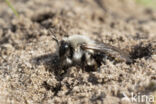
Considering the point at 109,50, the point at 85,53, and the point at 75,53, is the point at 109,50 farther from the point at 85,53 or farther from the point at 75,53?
the point at 75,53

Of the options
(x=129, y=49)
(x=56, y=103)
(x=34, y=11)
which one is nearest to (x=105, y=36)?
(x=129, y=49)

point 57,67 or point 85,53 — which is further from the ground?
point 85,53

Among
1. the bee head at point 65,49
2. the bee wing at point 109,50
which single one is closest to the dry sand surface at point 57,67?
the bee wing at point 109,50

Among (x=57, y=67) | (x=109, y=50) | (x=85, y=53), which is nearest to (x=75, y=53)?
(x=85, y=53)

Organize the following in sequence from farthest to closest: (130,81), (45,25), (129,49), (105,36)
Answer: (45,25), (105,36), (129,49), (130,81)

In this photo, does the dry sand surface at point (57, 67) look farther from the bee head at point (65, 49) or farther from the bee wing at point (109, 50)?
the bee head at point (65, 49)

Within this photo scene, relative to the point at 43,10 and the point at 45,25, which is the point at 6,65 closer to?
Result: the point at 45,25

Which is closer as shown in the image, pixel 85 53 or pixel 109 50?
pixel 109 50
